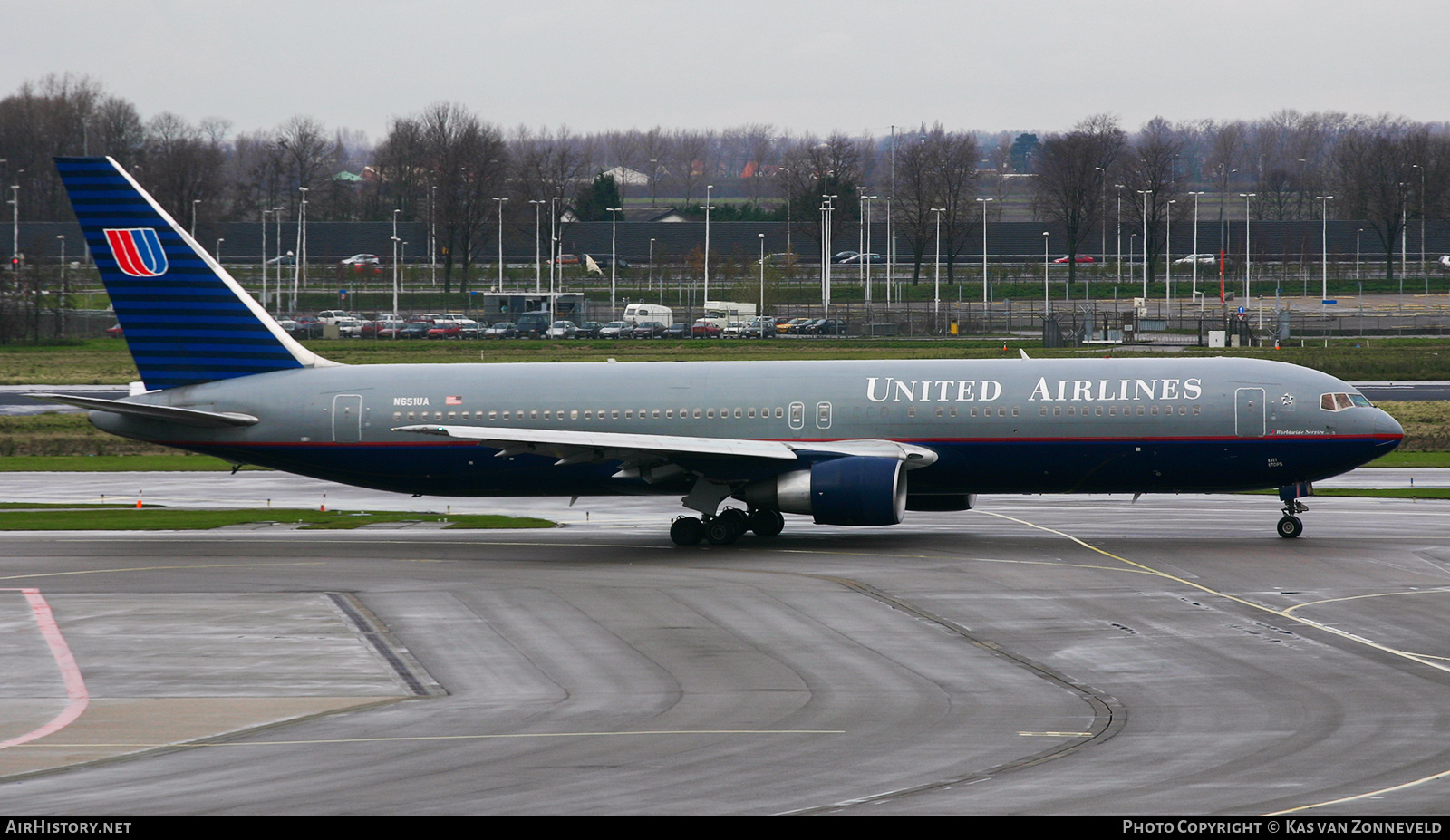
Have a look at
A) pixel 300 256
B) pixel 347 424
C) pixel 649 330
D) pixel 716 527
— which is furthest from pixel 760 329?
pixel 716 527

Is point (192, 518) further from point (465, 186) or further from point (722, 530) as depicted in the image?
point (465, 186)

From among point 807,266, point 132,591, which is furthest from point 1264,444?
point 807,266

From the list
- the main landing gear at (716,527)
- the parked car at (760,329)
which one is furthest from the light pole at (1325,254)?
the main landing gear at (716,527)

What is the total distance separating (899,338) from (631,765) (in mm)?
102635

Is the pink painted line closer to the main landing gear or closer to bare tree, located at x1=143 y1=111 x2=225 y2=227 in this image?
the main landing gear

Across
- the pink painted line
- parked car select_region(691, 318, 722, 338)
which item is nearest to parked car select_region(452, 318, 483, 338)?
parked car select_region(691, 318, 722, 338)

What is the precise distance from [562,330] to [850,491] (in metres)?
96.9

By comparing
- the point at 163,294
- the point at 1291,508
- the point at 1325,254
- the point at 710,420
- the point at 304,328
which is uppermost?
the point at 1325,254

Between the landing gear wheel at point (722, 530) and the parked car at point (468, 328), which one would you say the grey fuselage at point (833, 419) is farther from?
the parked car at point (468, 328)

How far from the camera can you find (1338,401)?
3456 cm

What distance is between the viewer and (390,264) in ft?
577

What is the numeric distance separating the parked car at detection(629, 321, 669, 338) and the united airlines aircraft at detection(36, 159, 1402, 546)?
86658 millimetres

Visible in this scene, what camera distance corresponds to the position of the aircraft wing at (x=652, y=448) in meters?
33.6

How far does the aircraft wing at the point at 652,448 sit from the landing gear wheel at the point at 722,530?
201cm
